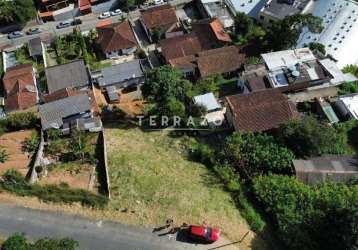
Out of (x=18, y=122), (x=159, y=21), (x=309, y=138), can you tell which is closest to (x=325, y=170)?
(x=309, y=138)

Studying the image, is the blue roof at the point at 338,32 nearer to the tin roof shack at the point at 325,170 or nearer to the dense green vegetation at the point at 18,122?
the tin roof shack at the point at 325,170

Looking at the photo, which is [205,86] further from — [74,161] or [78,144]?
[74,161]

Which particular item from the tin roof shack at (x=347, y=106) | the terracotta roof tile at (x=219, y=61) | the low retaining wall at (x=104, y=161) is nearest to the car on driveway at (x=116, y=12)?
the terracotta roof tile at (x=219, y=61)

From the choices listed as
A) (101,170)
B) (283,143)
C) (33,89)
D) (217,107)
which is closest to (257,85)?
(217,107)

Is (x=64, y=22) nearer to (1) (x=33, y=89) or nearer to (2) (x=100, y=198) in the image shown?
(1) (x=33, y=89)

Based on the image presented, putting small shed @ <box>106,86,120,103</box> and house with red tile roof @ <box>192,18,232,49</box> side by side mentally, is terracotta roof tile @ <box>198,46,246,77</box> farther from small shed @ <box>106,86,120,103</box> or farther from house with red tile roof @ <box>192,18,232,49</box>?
small shed @ <box>106,86,120,103</box>

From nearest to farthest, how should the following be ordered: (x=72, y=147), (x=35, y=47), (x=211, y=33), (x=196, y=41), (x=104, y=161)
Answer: (x=104, y=161) → (x=72, y=147) → (x=196, y=41) → (x=211, y=33) → (x=35, y=47)
